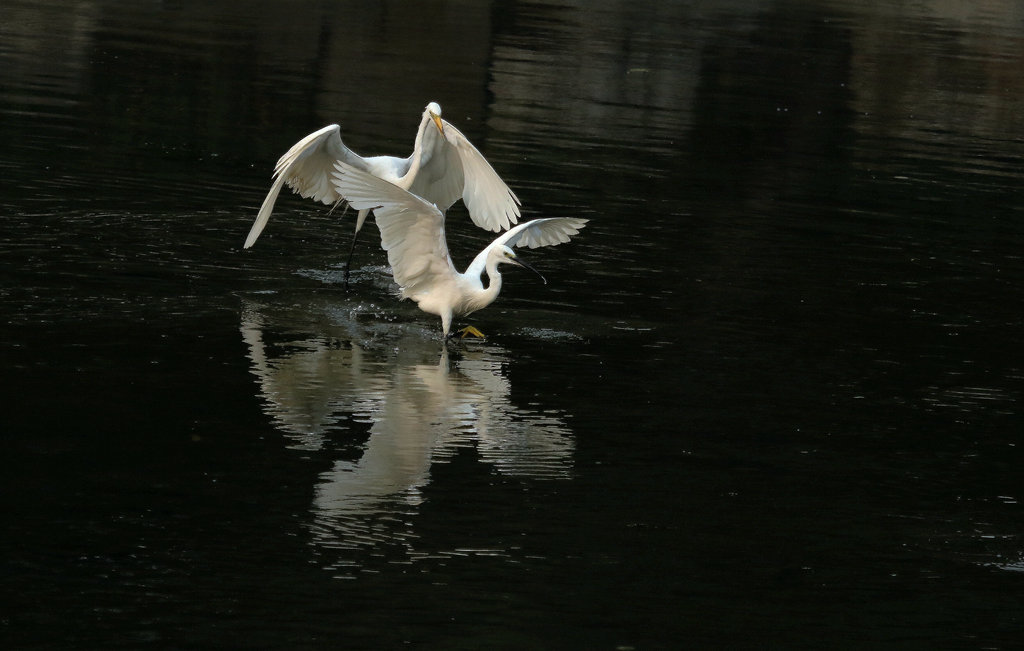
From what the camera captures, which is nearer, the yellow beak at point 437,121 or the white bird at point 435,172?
the yellow beak at point 437,121

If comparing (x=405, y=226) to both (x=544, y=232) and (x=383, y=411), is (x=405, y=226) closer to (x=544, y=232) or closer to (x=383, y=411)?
(x=544, y=232)

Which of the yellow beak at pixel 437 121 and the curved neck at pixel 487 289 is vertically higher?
A: the yellow beak at pixel 437 121

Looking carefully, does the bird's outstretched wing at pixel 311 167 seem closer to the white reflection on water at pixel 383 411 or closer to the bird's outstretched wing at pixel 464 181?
the bird's outstretched wing at pixel 464 181

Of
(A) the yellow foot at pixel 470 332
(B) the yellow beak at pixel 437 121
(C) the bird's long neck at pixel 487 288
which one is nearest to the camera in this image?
(C) the bird's long neck at pixel 487 288

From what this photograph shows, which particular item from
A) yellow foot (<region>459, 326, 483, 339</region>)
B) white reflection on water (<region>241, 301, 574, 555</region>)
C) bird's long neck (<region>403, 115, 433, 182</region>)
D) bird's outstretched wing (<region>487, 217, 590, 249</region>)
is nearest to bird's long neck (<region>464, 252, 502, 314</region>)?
yellow foot (<region>459, 326, 483, 339</region>)

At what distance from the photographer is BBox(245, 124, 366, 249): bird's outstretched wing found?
466 inches

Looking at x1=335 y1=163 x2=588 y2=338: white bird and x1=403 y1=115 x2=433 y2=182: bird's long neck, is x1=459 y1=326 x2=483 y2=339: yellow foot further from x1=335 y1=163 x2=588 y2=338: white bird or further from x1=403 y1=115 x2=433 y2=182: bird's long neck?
x1=403 y1=115 x2=433 y2=182: bird's long neck

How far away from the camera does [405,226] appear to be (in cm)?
1095

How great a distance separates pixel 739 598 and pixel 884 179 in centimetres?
1297

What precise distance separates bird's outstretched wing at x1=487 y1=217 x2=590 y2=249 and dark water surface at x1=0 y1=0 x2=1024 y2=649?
1.72 feet

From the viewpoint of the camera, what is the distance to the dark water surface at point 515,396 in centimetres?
669

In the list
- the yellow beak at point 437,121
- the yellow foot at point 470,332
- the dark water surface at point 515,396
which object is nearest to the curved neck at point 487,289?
the yellow foot at point 470,332

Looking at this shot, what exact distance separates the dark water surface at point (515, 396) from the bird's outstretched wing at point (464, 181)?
26.6 inches

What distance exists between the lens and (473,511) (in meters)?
7.64
